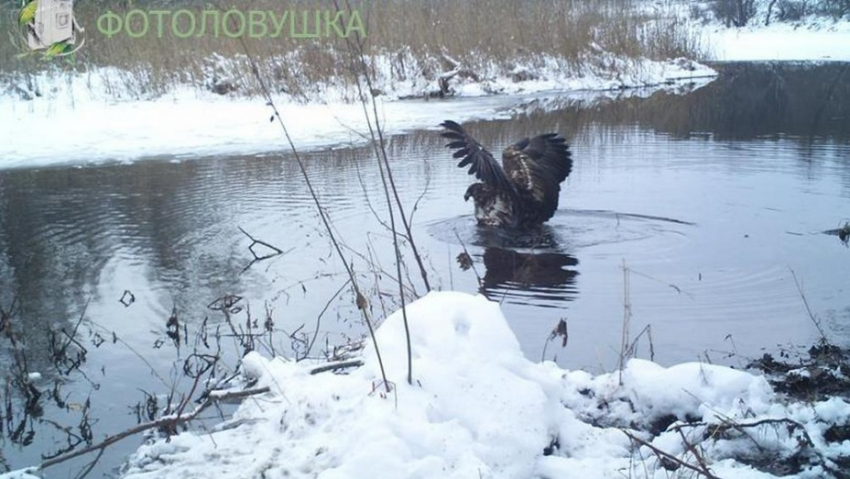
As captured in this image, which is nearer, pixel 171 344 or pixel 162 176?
pixel 171 344

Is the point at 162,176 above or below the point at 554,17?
below

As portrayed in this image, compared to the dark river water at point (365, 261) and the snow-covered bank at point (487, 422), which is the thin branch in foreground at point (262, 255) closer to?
the dark river water at point (365, 261)

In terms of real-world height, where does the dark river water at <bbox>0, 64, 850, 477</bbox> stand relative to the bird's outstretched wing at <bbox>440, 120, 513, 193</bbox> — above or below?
below

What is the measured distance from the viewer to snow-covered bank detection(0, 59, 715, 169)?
1230 centimetres

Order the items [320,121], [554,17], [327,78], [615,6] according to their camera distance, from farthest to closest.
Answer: [615,6]
[554,17]
[327,78]
[320,121]

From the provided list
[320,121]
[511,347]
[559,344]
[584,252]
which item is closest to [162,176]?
[320,121]

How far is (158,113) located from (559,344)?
11260mm

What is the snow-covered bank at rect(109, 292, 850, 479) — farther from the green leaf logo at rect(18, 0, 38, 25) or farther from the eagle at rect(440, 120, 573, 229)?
the green leaf logo at rect(18, 0, 38, 25)

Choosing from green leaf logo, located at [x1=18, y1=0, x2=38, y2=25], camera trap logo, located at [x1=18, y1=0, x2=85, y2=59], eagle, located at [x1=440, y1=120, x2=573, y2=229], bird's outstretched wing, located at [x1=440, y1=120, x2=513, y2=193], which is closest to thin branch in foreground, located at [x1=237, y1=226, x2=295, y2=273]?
bird's outstretched wing, located at [x1=440, y1=120, x2=513, y2=193]

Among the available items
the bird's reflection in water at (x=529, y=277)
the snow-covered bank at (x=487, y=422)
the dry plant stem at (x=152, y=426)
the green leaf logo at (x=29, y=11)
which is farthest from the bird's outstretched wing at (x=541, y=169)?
the green leaf logo at (x=29, y=11)

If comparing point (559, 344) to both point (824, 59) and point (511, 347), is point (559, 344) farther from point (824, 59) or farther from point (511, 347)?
point (824, 59)

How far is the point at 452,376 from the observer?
3430 millimetres

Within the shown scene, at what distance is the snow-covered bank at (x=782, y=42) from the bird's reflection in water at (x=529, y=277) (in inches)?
797

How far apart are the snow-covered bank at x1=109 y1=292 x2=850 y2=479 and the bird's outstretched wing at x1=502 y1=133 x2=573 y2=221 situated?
3.76 m
